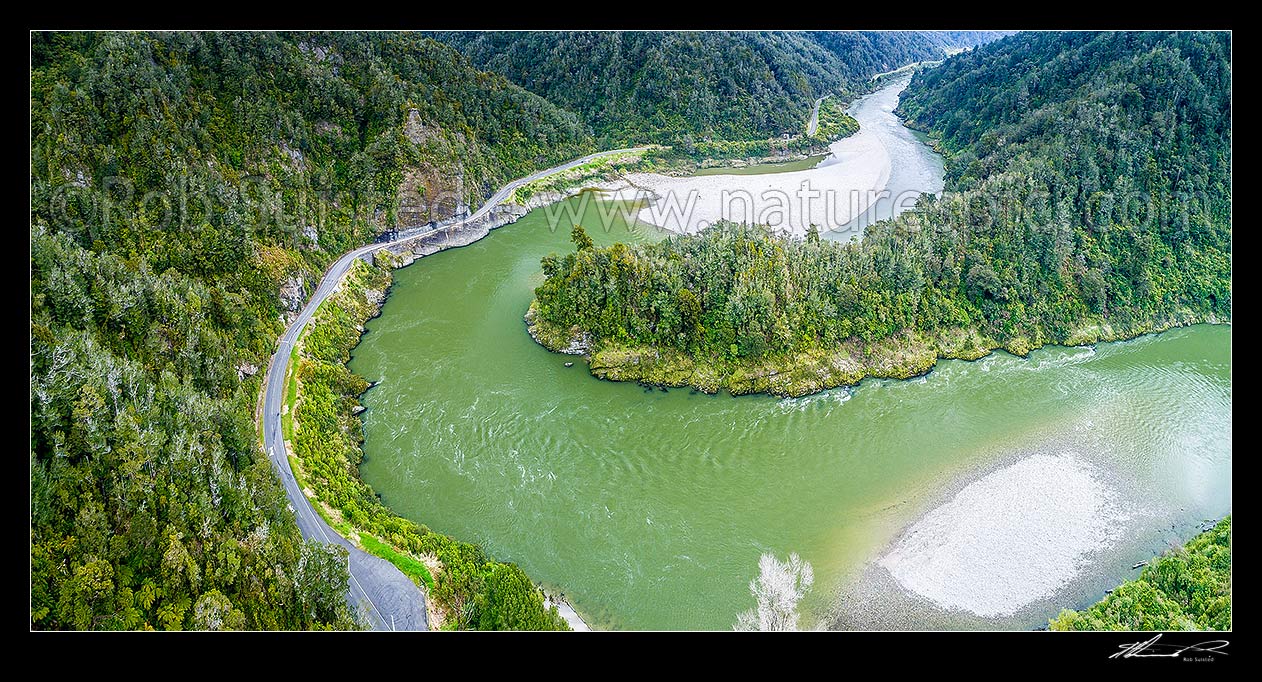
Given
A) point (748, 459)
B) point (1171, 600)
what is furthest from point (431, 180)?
point (1171, 600)

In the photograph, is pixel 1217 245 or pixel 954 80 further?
pixel 954 80

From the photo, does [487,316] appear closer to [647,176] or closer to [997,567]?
[997,567]

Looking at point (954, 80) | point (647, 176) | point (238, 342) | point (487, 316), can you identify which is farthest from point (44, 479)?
point (954, 80)

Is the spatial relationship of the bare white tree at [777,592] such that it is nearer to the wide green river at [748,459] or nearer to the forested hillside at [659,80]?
the wide green river at [748,459]

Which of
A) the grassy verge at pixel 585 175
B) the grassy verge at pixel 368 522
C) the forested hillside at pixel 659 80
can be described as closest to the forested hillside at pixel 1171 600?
the grassy verge at pixel 368 522
